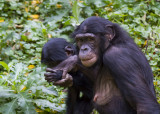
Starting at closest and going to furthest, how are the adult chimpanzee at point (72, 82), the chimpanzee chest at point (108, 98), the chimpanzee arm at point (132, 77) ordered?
the chimpanzee arm at point (132, 77) → the chimpanzee chest at point (108, 98) → the adult chimpanzee at point (72, 82)

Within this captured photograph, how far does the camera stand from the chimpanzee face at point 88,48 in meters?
4.99

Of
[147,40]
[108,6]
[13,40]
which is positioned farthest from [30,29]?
[147,40]

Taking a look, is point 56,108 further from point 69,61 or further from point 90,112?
point 69,61

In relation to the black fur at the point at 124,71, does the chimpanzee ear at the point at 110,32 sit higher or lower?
higher

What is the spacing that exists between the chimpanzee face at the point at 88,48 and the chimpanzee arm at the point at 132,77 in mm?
245

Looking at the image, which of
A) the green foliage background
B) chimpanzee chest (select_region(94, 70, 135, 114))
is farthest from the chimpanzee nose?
the green foliage background

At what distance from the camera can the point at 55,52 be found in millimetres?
6844

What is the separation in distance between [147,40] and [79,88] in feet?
8.00

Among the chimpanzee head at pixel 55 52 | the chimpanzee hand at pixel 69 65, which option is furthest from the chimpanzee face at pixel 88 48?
the chimpanzee head at pixel 55 52

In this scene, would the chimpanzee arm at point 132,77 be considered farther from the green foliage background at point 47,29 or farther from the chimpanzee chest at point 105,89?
the green foliage background at point 47,29

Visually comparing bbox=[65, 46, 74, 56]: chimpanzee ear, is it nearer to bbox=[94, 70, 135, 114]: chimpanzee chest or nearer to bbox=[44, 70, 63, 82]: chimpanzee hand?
bbox=[44, 70, 63, 82]: chimpanzee hand

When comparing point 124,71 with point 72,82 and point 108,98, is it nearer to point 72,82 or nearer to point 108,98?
point 108,98

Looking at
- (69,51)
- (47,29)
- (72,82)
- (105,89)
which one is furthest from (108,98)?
(47,29)

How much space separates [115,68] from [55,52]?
2.44 m
